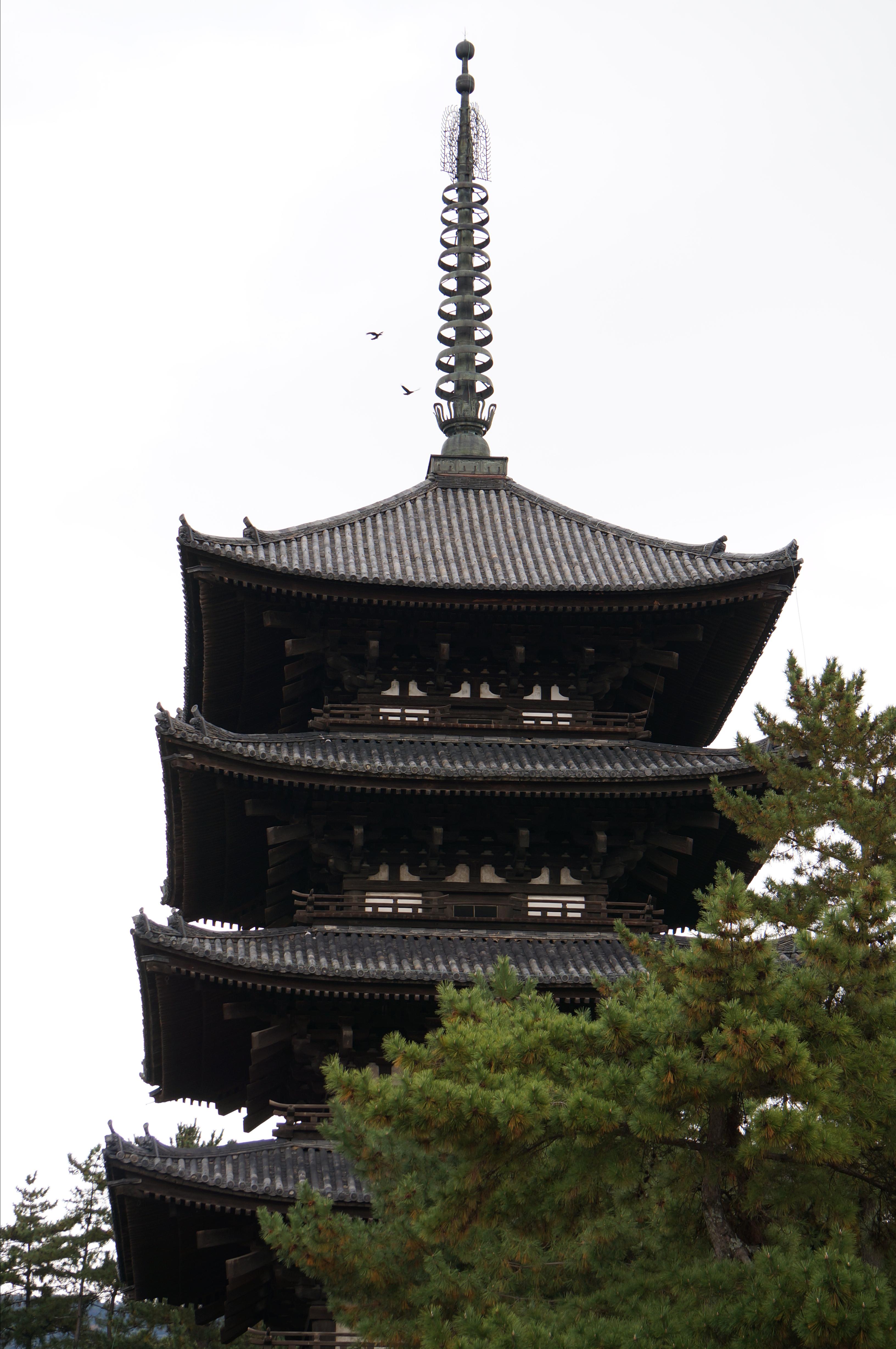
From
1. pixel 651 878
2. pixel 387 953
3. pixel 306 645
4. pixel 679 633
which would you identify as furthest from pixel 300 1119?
pixel 679 633

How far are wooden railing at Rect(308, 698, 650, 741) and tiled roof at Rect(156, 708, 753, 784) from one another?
0.50 ft

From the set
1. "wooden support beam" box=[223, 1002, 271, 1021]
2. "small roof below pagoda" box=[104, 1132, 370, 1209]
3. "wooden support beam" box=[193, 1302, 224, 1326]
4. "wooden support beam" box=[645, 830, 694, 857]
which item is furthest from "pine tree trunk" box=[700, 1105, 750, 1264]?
"wooden support beam" box=[193, 1302, 224, 1326]

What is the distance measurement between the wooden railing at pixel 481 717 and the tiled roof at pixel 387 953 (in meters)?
3.20

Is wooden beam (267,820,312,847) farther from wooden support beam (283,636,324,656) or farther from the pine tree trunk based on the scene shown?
Answer: the pine tree trunk

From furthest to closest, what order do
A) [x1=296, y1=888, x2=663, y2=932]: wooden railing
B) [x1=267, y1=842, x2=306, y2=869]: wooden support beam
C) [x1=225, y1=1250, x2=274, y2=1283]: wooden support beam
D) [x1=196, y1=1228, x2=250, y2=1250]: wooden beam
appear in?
[x1=267, y1=842, x2=306, y2=869]: wooden support beam
[x1=296, y1=888, x2=663, y2=932]: wooden railing
[x1=196, y1=1228, x2=250, y2=1250]: wooden beam
[x1=225, y1=1250, x2=274, y2=1283]: wooden support beam

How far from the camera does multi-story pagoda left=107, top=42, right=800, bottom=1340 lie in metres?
17.4

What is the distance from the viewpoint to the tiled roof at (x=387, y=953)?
675 inches

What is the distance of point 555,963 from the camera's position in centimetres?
1842

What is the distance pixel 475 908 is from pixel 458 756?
6.89 feet

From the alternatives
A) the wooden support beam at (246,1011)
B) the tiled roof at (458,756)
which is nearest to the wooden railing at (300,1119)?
the wooden support beam at (246,1011)

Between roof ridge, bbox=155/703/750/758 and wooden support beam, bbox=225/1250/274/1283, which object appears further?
roof ridge, bbox=155/703/750/758

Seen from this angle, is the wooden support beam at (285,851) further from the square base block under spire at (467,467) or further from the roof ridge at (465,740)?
the square base block under spire at (467,467)

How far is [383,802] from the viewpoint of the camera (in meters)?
19.6

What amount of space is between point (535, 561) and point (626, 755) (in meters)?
3.75
